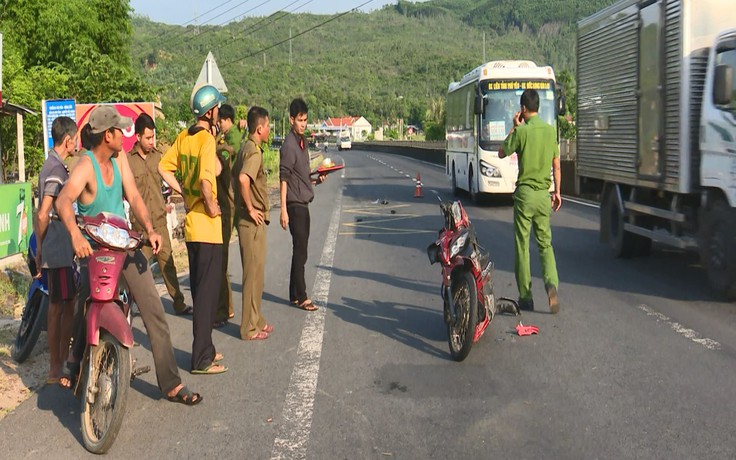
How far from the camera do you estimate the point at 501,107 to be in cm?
1972

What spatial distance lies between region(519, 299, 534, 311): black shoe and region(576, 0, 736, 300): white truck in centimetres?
191

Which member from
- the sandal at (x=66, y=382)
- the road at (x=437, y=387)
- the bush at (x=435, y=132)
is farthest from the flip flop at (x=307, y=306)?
the bush at (x=435, y=132)

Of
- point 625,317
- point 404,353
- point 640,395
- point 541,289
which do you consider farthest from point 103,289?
point 541,289

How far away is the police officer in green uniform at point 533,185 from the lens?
7766mm

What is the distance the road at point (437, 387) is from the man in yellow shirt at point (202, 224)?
0.25 meters

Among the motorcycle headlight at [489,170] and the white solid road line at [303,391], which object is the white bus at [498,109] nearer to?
the motorcycle headlight at [489,170]

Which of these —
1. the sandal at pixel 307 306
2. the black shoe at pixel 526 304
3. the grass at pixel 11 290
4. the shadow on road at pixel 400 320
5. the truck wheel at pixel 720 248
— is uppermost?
the truck wheel at pixel 720 248

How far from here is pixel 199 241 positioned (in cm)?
618

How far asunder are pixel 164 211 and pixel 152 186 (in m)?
0.28

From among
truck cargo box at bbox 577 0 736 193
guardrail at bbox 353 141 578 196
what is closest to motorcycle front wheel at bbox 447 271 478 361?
truck cargo box at bbox 577 0 736 193

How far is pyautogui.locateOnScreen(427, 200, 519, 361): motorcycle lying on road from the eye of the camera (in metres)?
6.25

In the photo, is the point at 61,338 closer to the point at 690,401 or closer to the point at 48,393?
the point at 48,393

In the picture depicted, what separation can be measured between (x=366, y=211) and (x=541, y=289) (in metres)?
10.7

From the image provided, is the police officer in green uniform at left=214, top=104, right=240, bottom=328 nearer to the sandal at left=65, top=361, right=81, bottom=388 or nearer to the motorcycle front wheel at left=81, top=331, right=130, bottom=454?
the sandal at left=65, top=361, right=81, bottom=388
